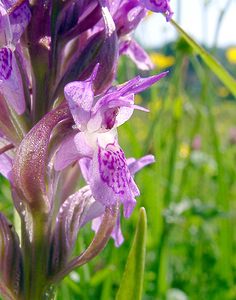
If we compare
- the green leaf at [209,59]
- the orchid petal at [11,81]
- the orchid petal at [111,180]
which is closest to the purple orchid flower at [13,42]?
the orchid petal at [11,81]

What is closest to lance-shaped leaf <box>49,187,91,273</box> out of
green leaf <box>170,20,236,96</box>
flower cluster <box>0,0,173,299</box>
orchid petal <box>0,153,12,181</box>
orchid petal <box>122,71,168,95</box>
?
flower cluster <box>0,0,173,299</box>

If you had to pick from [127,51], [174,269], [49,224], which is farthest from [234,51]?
[49,224]

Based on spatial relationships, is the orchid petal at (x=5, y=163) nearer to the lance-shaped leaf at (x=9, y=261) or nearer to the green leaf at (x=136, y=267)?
the lance-shaped leaf at (x=9, y=261)

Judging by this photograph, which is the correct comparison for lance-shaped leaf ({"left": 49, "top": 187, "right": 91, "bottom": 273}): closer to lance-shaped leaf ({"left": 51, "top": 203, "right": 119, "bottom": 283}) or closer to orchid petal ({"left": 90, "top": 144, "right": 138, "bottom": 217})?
lance-shaped leaf ({"left": 51, "top": 203, "right": 119, "bottom": 283})

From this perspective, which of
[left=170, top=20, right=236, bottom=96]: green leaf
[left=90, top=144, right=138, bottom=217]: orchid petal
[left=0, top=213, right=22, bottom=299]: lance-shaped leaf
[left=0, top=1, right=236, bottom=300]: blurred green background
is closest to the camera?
[left=90, top=144, right=138, bottom=217]: orchid petal

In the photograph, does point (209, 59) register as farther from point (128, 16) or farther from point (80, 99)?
point (80, 99)

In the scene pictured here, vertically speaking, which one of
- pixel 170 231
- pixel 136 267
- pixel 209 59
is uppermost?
pixel 209 59

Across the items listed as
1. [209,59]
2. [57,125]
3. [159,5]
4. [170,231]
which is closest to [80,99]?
[57,125]
